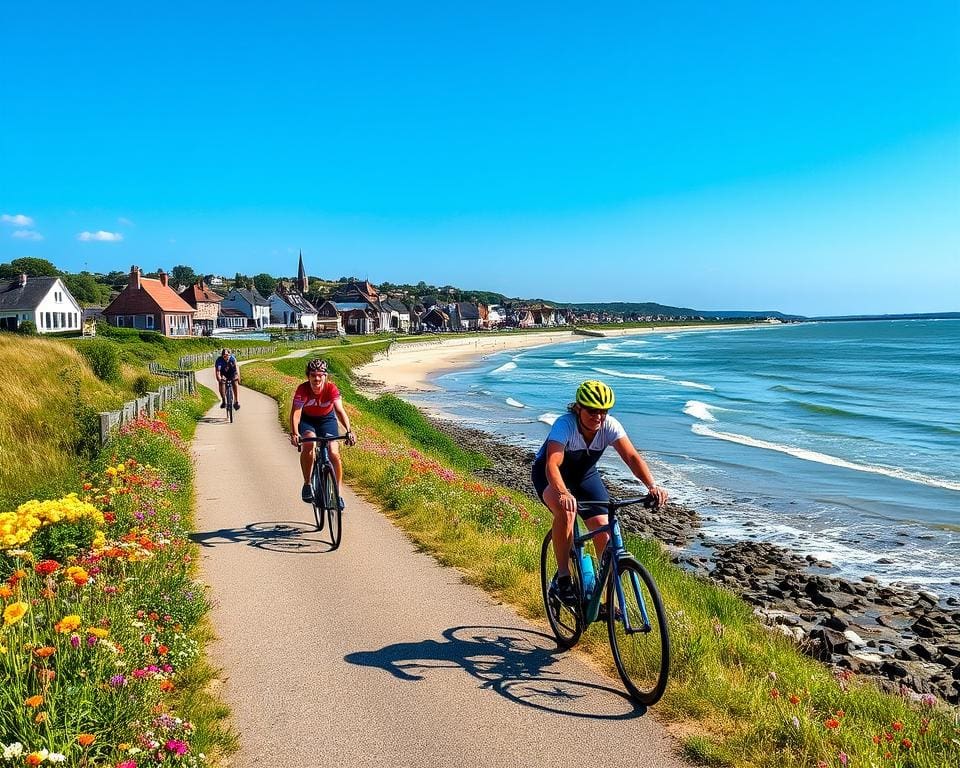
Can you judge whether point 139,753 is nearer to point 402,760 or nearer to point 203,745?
point 203,745

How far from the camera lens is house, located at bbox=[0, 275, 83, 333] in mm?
55750

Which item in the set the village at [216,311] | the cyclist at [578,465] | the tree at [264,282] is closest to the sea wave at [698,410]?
the cyclist at [578,465]

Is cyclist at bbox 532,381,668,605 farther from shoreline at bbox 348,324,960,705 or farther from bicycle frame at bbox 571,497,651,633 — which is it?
shoreline at bbox 348,324,960,705

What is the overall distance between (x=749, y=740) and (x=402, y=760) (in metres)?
2.10

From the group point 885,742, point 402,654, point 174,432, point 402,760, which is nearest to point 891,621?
point 885,742

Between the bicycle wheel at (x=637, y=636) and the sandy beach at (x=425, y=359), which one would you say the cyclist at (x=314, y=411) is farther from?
the sandy beach at (x=425, y=359)

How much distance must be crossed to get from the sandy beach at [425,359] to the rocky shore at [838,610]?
3351 cm

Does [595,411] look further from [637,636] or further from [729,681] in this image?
[729,681]

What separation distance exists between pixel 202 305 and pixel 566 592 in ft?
303

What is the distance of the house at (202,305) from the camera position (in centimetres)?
8819

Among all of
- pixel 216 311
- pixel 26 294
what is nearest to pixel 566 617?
pixel 26 294

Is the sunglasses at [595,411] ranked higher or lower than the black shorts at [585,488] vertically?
higher

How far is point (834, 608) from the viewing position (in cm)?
1119

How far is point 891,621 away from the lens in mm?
10750
